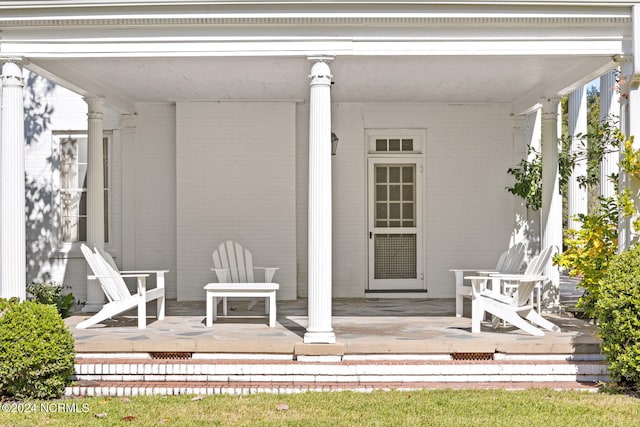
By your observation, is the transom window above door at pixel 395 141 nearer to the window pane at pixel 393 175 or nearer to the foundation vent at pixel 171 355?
the window pane at pixel 393 175

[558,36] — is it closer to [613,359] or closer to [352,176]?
[613,359]

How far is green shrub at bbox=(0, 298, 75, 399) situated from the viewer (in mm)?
6117

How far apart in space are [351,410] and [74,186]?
23.0 ft

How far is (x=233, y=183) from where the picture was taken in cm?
1120

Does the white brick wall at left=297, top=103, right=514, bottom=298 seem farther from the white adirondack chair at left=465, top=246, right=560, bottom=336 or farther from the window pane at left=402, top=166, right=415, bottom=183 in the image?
the white adirondack chair at left=465, top=246, right=560, bottom=336

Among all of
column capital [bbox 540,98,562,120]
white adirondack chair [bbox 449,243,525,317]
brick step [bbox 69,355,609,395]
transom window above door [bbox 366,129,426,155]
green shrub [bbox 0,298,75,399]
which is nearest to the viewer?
green shrub [bbox 0,298,75,399]

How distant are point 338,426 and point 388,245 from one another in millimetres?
6282

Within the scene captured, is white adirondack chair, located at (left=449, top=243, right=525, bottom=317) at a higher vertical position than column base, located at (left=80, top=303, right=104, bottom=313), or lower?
higher

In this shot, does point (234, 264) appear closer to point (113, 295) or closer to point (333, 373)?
point (113, 295)

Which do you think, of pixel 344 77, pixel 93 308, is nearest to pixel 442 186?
pixel 344 77

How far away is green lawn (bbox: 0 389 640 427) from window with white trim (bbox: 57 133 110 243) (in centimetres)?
548

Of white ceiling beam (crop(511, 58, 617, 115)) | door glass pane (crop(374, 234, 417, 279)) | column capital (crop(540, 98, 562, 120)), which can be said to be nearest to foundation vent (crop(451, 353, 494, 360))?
white ceiling beam (crop(511, 58, 617, 115))

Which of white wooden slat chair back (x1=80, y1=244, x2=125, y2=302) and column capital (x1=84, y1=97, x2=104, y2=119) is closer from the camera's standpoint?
white wooden slat chair back (x1=80, y1=244, x2=125, y2=302)

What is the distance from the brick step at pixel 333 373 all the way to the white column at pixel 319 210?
41cm
